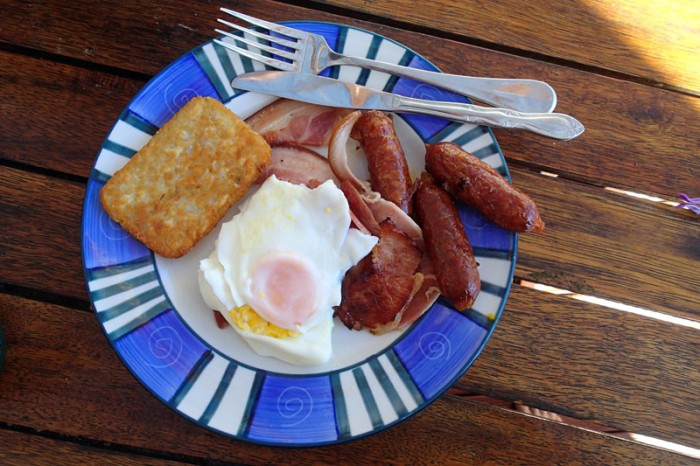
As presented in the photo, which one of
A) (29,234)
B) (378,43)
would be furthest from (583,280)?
(29,234)

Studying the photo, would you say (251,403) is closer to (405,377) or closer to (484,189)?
(405,377)

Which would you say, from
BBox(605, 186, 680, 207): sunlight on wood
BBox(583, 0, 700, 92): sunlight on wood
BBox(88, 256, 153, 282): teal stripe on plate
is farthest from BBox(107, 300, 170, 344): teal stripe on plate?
BBox(583, 0, 700, 92): sunlight on wood

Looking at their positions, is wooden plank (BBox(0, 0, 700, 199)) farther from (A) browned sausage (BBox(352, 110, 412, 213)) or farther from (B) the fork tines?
(A) browned sausage (BBox(352, 110, 412, 213))

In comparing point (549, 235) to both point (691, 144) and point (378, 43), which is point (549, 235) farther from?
point (378, 43)

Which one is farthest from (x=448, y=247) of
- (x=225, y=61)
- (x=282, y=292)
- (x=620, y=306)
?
(x=225, y=61)

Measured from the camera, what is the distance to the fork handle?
1981 mm

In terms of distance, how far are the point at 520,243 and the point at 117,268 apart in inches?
61.6

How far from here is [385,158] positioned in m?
1.92

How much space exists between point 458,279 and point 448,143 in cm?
51

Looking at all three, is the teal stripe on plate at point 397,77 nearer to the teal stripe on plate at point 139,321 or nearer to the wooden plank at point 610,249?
the wooden plank at point 610,249

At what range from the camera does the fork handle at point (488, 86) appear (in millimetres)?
1981

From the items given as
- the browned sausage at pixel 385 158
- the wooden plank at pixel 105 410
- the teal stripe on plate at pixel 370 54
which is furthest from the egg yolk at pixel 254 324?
the teal stripe on plate at pixel 370 54

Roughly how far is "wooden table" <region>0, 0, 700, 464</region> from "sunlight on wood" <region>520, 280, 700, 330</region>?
11 mm

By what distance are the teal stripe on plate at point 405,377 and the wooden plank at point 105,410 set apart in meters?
0.20
